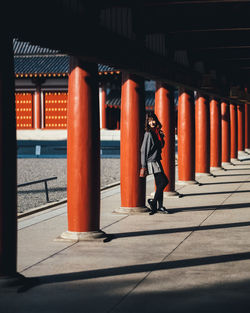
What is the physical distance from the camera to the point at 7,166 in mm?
6312

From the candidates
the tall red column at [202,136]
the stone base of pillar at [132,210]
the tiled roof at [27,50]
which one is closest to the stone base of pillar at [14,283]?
the stone base of pillar at [132,210]

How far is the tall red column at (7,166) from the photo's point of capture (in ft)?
20.4

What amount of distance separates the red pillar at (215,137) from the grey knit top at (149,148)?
1127cm

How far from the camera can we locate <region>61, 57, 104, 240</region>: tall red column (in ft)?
29.9

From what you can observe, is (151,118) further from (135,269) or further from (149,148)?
(135,269)

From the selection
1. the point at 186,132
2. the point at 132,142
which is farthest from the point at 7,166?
the point at 186,132

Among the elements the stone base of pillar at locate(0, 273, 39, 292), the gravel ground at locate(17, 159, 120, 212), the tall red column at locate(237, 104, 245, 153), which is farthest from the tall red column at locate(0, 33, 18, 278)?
the tall red column at locate(237, 104, 245, 153)

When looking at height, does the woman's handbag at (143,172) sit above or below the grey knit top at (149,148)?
below

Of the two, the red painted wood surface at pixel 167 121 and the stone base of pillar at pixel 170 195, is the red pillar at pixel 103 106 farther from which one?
the stone base of pillar at pixel 170 195

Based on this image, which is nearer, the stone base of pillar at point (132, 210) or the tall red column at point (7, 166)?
the tall red column at point (7, 166)

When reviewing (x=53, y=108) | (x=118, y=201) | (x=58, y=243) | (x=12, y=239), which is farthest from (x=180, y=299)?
(x=53, y=108)

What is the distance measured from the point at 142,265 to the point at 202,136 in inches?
492

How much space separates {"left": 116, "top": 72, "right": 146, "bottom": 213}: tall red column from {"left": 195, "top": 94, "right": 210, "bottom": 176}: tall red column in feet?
26.2

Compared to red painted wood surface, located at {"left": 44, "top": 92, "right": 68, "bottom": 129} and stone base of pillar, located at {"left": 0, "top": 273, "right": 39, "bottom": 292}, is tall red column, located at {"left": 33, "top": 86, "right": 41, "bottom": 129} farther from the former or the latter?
stone base of pillar, located at {"left": 0, "top": 273, "right": 39, "bottom": 292}
